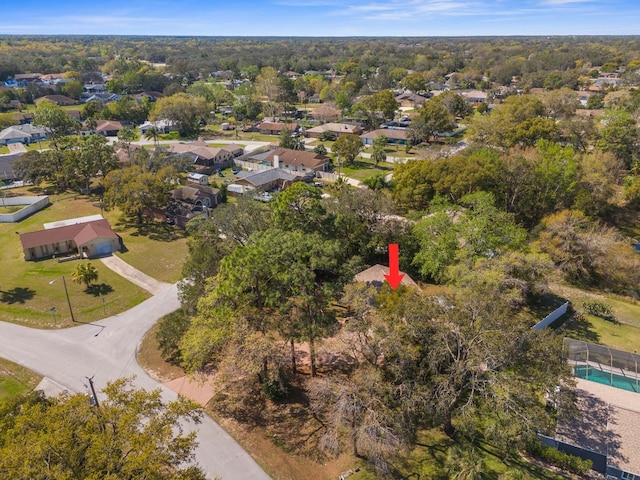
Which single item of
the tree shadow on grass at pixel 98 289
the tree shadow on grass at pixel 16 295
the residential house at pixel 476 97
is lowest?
the tree shadow on grass at pixel 98 289

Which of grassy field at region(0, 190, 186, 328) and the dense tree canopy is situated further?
grassy field at region(0, 190, 186, 328)

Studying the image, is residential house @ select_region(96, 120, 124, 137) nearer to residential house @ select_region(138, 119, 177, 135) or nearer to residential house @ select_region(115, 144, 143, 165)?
residential house @ select_region(138, 119, 177, 135)

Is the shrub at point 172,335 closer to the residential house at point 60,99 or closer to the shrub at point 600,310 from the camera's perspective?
the shrub at point 600,310

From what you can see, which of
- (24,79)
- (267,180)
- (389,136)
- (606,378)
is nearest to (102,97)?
(24,79)

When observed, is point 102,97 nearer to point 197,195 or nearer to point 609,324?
point 197,195

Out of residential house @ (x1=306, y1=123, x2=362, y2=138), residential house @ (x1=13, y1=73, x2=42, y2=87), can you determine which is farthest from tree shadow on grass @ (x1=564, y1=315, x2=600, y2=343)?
residential house @ (x1=13, y1=73, x2=42, y2=87)

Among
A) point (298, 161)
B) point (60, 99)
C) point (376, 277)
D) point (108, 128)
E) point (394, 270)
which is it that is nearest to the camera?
point (394, 270)

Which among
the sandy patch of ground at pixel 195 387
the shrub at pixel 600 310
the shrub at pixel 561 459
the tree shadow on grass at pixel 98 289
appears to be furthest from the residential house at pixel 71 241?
the shrub at pixel 600 310
